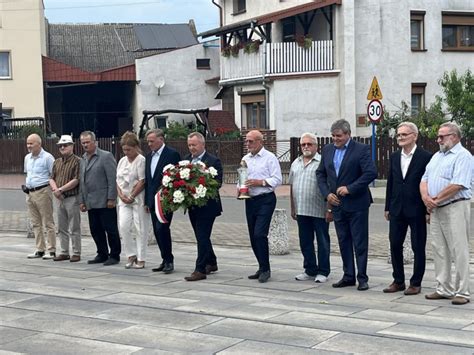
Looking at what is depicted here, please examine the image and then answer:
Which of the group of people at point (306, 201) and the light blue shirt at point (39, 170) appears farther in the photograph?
the light blue shirt at point (39, 170)

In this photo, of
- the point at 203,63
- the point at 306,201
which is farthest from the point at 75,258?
the point at 203,63

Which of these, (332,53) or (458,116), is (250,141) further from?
(332,53)

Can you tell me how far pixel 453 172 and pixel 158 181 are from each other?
421cm

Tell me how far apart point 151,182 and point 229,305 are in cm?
297

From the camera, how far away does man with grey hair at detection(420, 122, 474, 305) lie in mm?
9492

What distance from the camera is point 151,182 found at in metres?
12.2

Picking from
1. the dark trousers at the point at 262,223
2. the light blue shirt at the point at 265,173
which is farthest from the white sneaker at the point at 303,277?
the light blue shirt at the point at 265,173

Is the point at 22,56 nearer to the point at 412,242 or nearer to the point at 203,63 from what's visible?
the point at 203,63

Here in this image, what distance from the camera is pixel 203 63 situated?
169 ft

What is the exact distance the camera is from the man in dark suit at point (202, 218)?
11.6 m

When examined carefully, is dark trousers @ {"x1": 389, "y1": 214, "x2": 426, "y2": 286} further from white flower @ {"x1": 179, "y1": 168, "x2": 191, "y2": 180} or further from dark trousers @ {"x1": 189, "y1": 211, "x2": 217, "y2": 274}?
white flower @ {"x1": 179, "y1": 168, "x2": 191, "y2": 180}

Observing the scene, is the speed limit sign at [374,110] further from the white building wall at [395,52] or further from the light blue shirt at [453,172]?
the light blue shirt at [453,172]

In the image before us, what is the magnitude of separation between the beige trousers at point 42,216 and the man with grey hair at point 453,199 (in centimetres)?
629

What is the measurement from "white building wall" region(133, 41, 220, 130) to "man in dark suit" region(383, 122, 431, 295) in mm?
41167
